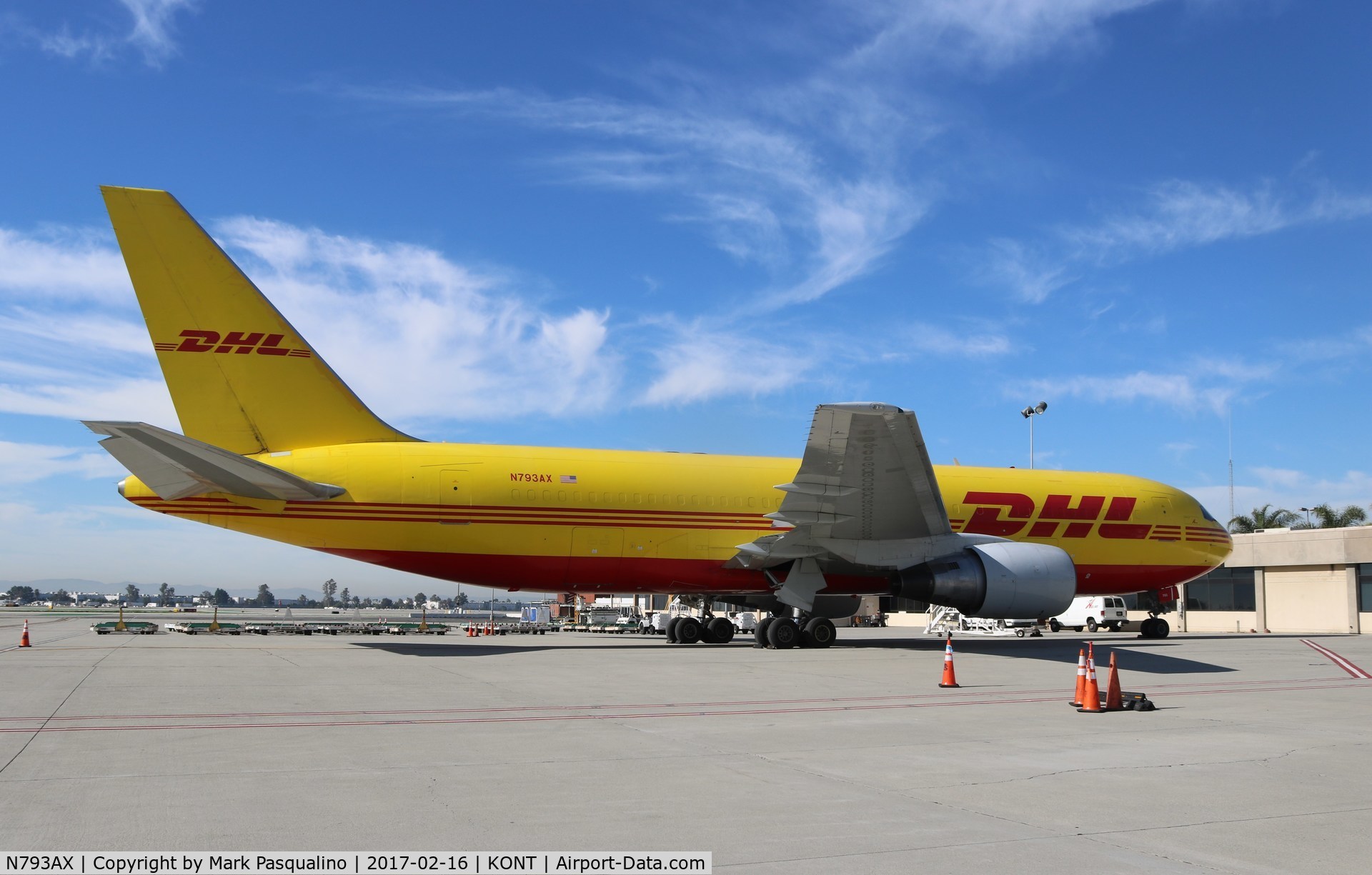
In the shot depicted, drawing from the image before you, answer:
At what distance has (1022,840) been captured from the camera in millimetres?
5176

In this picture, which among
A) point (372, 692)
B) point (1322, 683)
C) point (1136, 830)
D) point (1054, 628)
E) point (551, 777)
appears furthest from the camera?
point (1054, 628)

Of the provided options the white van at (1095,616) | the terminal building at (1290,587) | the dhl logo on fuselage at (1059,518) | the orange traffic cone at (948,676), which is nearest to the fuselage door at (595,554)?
the dhl logo on fuselage at (1059,518)

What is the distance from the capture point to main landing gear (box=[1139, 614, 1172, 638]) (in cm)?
2819

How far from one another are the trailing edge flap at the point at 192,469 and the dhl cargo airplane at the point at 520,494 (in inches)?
1.4

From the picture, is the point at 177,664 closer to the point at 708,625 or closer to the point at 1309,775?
the point at 708,625

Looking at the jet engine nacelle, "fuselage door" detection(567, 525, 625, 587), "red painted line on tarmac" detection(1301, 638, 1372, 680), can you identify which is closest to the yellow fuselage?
"fuselage door" detection(567, 525, 625, 587)

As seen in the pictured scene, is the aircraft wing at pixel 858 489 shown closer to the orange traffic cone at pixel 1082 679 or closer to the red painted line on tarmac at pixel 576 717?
A: the red painted line on tarmac at pixel 576 717

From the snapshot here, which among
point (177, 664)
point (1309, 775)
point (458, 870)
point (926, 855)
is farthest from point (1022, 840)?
point (177, 664)

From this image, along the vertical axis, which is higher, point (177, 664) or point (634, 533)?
point (634, 533)

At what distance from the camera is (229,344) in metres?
19.3

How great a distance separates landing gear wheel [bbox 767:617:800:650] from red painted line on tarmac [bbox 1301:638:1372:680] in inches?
377

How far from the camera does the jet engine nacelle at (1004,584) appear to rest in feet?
58.4

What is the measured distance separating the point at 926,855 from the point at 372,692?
8.77 meters

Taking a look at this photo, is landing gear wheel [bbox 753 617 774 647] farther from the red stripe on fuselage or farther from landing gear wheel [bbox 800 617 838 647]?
the red stripe on fuselage
